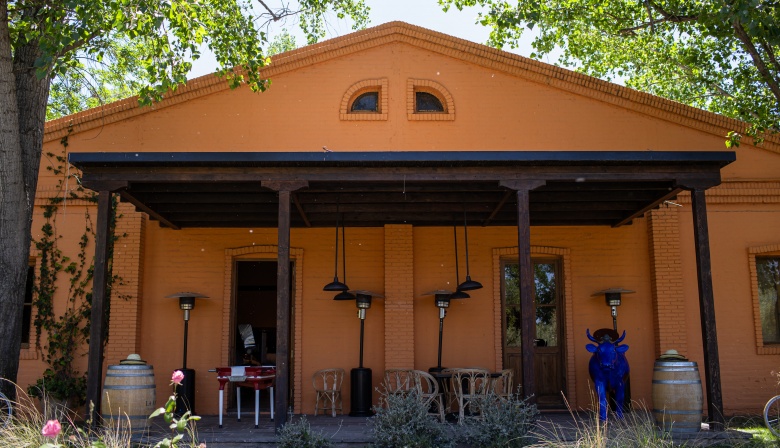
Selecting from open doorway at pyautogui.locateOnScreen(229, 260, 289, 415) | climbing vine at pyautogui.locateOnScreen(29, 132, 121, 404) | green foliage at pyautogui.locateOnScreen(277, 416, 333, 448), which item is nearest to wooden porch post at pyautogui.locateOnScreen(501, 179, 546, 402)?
green foliage at pyautogui.locateOnScreen(277, 416, 333, 448)

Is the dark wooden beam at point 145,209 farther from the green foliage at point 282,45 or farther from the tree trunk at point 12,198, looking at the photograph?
the green foliage at point 282,45

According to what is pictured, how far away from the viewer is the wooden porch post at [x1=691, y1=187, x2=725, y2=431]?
8.78 m

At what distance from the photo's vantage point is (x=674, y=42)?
16.7m

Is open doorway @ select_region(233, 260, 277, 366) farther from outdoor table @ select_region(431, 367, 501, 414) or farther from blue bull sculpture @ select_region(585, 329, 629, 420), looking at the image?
blue bull sculpture @ select_region(585, 329, 629, 420)

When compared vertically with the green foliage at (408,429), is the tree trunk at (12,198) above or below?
above

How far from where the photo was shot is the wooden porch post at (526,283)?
866 cm

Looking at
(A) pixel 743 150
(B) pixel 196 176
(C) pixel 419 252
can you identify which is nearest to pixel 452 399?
(C) pixel 419 252

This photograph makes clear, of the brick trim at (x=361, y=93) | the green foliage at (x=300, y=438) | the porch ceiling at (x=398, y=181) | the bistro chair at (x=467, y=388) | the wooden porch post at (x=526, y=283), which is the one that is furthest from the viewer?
the brick trim at (x=361, y=93)

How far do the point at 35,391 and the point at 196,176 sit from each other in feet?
15.0

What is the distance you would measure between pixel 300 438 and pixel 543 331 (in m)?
5.74

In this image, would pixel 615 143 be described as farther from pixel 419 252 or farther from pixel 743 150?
pixel 419 252

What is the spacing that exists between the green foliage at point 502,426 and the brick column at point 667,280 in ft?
15.1

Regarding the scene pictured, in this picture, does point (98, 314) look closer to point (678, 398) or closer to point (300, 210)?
point (300, 210)

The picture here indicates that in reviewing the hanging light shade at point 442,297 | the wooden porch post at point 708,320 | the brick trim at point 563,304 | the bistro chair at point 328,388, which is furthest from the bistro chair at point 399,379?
the wooden porch post at point 708,320
